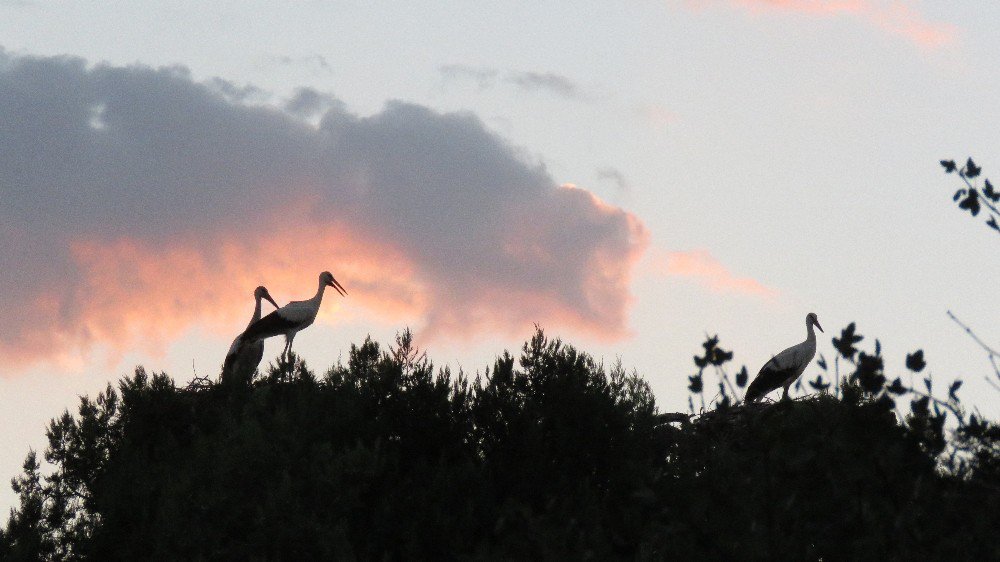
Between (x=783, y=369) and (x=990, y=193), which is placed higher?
(x=783, y=369)

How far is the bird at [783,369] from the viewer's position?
21125 millimetres

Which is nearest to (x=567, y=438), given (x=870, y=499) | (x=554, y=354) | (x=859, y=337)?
(x=554, y=354)

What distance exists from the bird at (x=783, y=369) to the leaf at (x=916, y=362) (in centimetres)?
1519

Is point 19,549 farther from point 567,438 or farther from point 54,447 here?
point 567,438

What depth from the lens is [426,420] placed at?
1669 centimetres

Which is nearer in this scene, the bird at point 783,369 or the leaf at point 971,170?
the leaf at point 971,170

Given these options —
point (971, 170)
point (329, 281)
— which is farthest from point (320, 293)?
point (971, 170)

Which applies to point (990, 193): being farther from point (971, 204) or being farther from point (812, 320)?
point (812, 320)

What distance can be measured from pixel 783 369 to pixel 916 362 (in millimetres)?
15515

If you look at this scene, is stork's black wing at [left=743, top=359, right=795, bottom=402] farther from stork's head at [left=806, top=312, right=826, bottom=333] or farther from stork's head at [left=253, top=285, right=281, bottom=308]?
stork's head at [left=253, top=285, right=281, bottom=308]

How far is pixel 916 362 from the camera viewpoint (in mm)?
5871

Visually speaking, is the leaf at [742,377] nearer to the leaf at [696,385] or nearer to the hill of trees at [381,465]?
the leaf at [696,385]

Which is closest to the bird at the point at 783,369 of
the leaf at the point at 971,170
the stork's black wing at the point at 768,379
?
Answer: the stork's black wing at the point at 768,379

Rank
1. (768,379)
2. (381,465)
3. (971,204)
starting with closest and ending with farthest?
(971,204)
(381,465)
(768,379)
